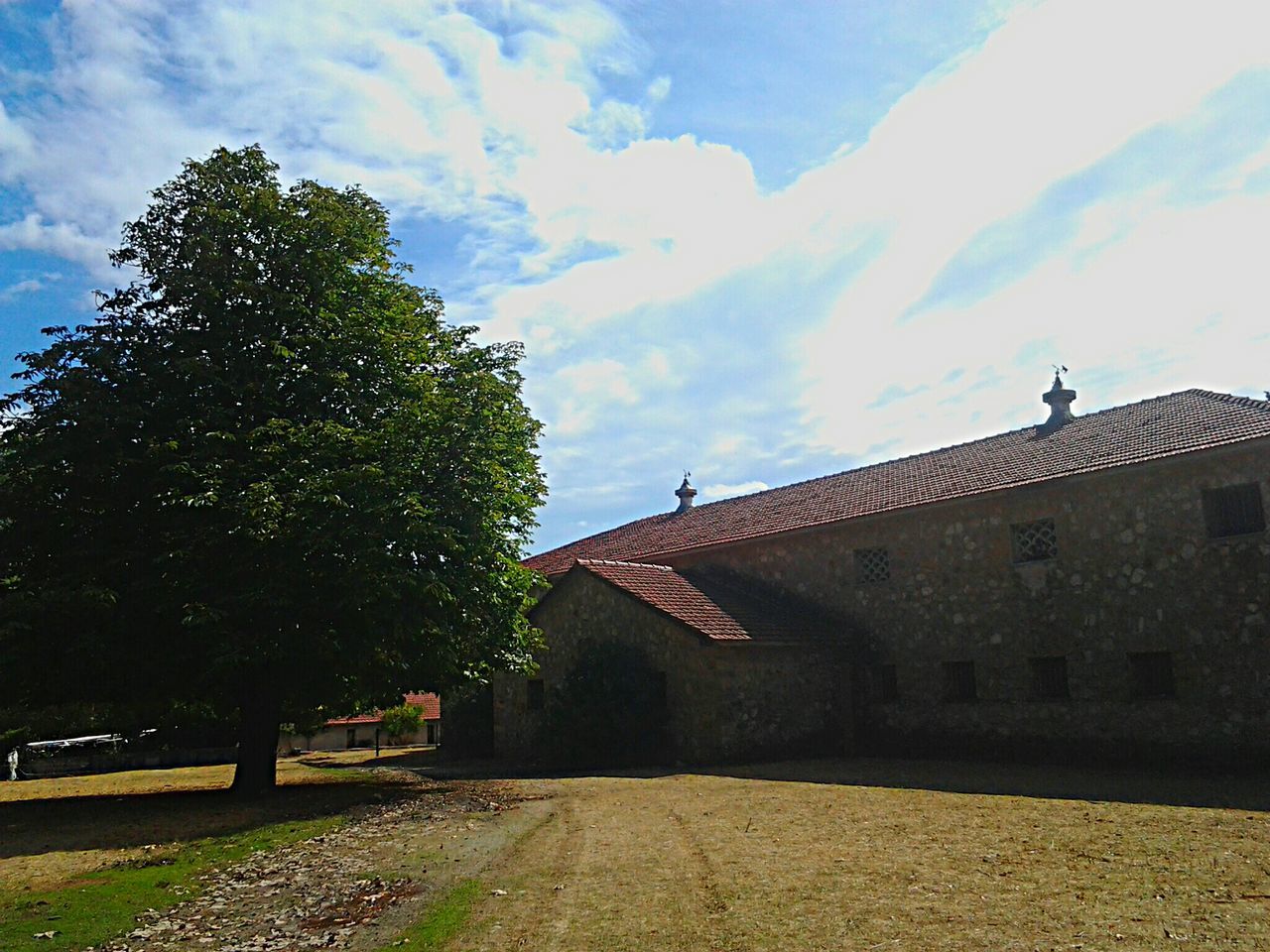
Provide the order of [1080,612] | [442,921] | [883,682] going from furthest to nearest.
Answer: [883,682] → [1080,612] → [442,921]

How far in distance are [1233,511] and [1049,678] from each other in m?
4.76

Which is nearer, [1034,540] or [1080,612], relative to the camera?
[1080,612]

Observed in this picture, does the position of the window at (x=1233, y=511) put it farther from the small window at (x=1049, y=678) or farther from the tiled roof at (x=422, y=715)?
the tiled roof at (x=422, y=715)

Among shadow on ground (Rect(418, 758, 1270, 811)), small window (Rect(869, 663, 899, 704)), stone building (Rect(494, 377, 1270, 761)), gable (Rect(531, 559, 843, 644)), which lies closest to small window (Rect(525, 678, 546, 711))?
stone building (Rect(494, 377, 1270, 761))

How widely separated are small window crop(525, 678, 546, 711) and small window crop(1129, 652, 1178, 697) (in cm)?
1399

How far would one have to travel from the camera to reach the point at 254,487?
532 inches

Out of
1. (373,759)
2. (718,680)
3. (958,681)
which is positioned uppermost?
(718,680)

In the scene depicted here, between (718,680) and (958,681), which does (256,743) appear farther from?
(958,681)

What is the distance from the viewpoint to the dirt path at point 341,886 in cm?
709

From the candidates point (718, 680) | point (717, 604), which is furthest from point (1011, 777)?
point (717, 604)

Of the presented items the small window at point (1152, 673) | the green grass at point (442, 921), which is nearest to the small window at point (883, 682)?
the small window at point (1152, 673)

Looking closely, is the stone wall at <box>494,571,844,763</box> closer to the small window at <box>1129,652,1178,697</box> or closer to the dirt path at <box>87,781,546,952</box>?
the small window at <box>1129,652,1178,697</box>

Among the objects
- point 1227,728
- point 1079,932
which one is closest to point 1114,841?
point 1079,932

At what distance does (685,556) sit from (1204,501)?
1357 centimetres
